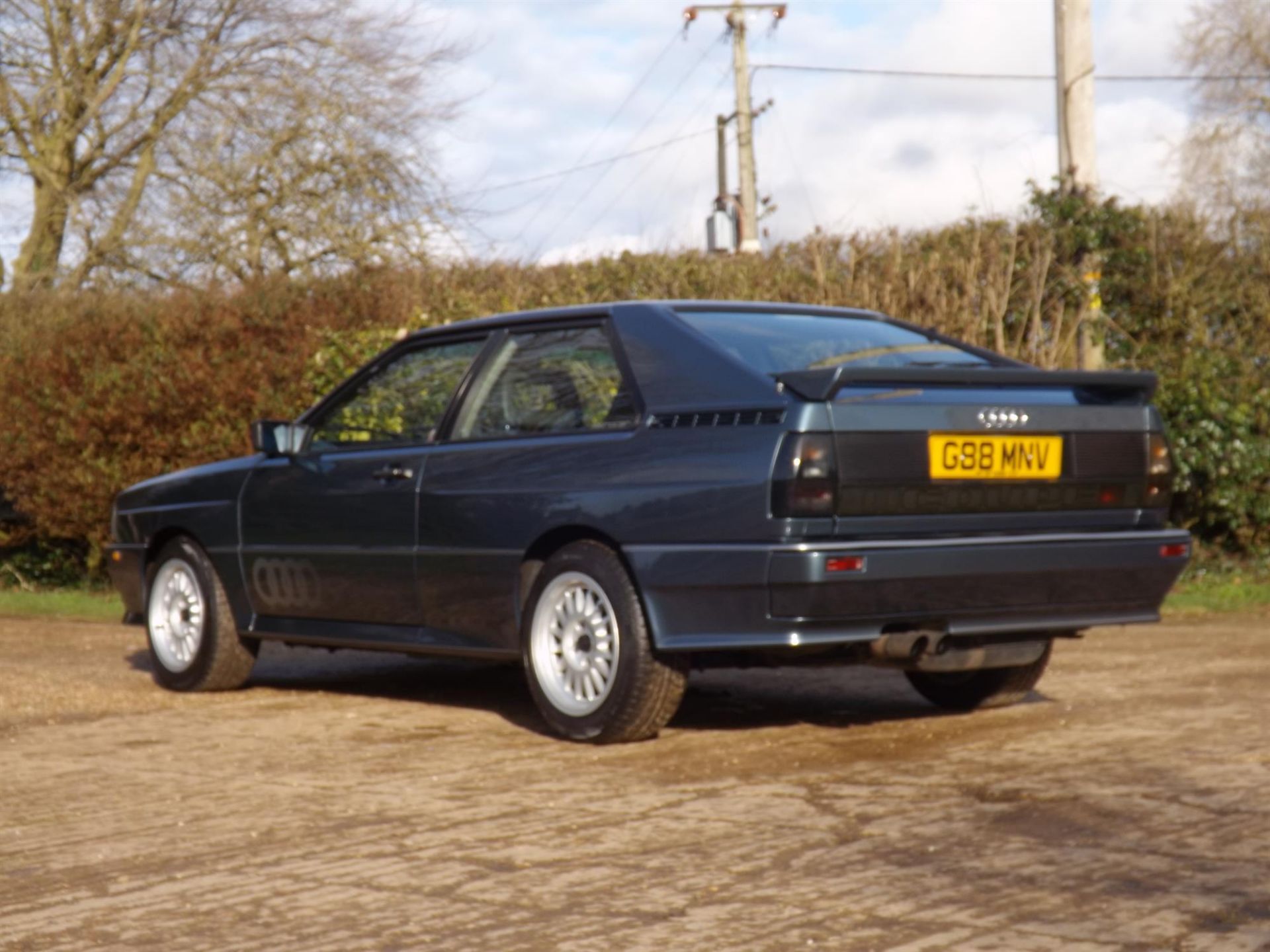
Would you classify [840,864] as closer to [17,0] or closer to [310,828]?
[310,828]

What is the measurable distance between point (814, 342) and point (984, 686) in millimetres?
1627

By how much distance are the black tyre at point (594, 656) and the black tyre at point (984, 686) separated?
141cm

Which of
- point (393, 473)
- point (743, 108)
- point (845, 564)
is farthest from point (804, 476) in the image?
point (743, 108)

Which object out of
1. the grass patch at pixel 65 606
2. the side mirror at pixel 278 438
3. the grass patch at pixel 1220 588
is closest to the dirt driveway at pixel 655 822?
the side mirror at pixel 278 438

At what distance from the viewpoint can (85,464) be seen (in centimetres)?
1305

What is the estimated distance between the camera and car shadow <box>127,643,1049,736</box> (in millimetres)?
7078

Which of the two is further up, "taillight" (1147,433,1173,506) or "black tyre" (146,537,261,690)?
"taillight" (1147,433,1173,506)

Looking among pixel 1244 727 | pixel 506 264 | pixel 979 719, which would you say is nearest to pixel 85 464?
pixel 506 264

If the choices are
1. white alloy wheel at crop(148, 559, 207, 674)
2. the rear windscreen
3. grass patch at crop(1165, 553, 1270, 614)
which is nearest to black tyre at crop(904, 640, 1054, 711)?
the rear windscreen

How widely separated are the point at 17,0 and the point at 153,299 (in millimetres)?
12271

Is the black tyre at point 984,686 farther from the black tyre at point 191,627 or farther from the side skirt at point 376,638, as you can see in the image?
the black tyre at point 191,627

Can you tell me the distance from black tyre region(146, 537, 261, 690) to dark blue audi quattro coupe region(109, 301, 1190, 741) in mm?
468

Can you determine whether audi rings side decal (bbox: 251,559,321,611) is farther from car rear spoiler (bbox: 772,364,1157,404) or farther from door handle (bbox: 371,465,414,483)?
car rear spoiler (bbox: 772,364,1157,404)

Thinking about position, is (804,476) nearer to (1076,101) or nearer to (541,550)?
(541,550)
